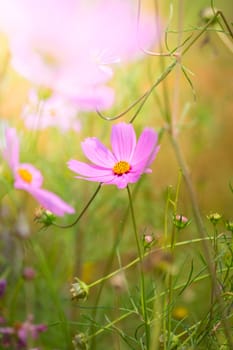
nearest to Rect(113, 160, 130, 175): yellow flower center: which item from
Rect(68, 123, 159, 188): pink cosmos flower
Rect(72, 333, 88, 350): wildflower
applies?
Rect(68, 123, 159, 188): pink cosmos flower

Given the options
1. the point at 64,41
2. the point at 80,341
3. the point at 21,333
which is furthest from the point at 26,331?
the point at 64,41

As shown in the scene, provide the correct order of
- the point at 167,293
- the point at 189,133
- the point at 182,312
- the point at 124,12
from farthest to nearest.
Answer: the point at 189,133
the point at 182,312
the point at 124,12
the point at 167,293

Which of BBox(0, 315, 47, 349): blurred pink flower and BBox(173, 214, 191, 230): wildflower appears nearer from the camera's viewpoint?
BBox(173, 214, 191, 230): wildflower

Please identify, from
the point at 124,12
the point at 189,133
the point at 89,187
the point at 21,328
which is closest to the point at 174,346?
the point at 21,328

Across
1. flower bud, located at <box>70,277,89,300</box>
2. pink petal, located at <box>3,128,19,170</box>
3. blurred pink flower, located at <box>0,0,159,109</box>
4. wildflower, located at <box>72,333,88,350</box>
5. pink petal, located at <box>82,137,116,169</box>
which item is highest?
blurred pink flower, located at <box>0,0,159,109</box>

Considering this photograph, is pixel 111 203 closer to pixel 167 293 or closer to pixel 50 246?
pixel 50 246

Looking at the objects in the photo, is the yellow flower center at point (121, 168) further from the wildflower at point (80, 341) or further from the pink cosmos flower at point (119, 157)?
the wildflower at point (80, 341)

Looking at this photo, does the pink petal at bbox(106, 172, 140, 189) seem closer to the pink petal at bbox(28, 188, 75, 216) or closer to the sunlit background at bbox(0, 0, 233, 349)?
the pink petal at bbox(28, 188, 75, 216)

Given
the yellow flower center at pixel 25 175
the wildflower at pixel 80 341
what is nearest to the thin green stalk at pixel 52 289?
the wildflower at pixel 80 341
